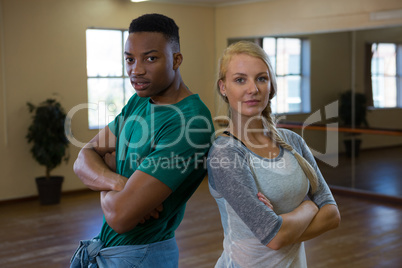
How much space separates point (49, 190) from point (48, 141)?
652mm

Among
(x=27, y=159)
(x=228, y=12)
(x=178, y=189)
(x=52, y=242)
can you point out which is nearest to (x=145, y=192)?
(x=178, y=189)

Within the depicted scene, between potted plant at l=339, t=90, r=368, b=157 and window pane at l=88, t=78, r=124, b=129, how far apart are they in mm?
3231

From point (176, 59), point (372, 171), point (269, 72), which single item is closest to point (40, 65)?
point (372, 171)

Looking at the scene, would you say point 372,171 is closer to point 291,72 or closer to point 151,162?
point 291,72

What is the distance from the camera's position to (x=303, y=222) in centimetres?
150

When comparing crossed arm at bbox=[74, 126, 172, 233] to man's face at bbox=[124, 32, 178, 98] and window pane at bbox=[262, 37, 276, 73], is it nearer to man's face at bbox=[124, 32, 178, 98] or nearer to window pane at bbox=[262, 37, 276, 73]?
man's face at bbox=[124, 32, 178, 98]

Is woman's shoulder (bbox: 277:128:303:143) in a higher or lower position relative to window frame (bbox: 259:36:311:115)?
lower

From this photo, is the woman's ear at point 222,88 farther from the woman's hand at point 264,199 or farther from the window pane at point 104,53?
the window pane at point 104,53

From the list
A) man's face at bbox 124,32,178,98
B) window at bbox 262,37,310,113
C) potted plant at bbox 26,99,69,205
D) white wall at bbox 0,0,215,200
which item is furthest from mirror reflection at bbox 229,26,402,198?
man's face at bbox 124,32,178,98

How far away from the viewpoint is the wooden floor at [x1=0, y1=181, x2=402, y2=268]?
4379 millimetres

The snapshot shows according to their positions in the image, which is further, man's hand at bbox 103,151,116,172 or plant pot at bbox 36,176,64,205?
plant pot at bbox 36,176,64,205

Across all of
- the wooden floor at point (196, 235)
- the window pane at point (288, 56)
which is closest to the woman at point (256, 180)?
the wooden floor at point (196, 235)

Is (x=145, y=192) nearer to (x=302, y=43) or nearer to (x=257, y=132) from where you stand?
(x=257, y=132)

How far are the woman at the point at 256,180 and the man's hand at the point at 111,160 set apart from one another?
38 centimetres
